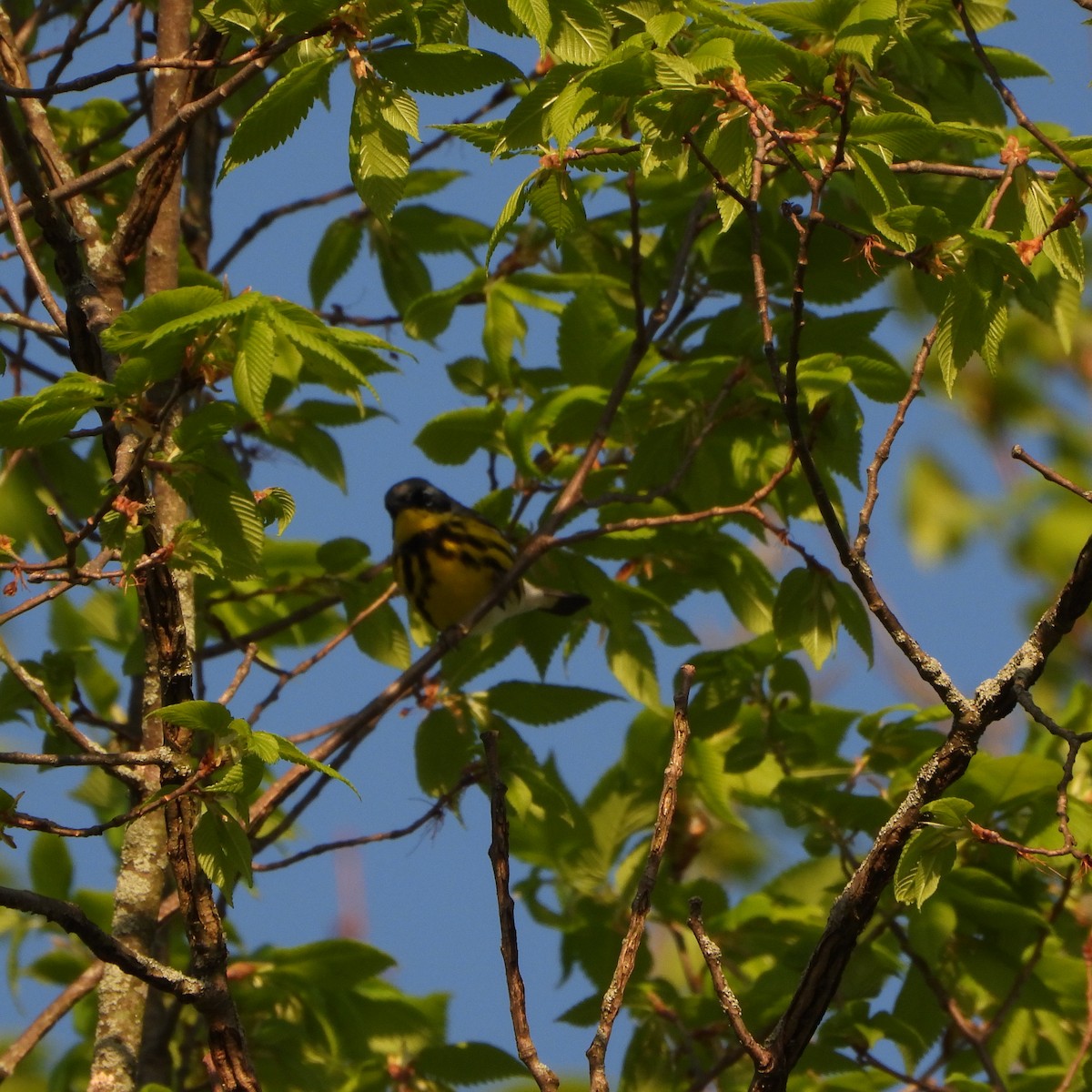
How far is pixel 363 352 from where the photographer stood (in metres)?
2.99

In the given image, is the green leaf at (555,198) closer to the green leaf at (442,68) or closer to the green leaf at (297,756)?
the green leaf at (442,68)

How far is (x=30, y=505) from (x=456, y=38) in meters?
1.95

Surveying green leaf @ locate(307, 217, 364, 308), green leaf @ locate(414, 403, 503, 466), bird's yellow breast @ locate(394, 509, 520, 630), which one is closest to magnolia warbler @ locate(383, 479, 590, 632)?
bird's yellow breast @ locate(394, 509, 520, 630)

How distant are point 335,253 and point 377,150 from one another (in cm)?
225

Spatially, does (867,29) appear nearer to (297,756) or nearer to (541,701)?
(297,756)

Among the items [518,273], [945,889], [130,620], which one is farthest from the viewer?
[130,620]

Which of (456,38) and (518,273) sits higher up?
(518,273)

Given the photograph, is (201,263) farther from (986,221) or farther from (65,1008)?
(986,221)

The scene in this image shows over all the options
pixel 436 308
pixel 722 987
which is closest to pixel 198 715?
pixel 722 987

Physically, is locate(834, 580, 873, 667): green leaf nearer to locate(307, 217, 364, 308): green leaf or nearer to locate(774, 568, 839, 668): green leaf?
locate(774, 568, 839, 668): green leaf

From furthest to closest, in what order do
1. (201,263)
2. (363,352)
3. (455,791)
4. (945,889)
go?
1. (201,263)
2. (945,889)
3. (455,791)
4. (363,352)

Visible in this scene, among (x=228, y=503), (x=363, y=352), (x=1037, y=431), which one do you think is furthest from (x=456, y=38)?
(x=1037, y=431)

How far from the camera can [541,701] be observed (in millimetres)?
3857

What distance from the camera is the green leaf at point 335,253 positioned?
4.57 m
